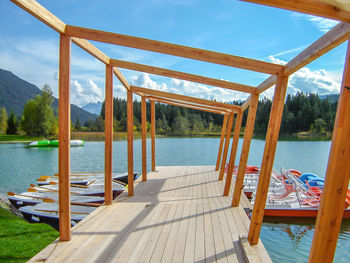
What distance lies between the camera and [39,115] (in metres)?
36.5

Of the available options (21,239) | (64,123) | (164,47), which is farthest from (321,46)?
(21,239)

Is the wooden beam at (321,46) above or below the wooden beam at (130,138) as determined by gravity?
above

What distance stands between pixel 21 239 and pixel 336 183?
480 centimetres

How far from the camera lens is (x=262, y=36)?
6.98 m

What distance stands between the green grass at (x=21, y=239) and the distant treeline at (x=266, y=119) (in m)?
39.2

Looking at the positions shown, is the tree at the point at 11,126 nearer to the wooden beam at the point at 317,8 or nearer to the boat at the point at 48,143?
the boat at the point at 48,143

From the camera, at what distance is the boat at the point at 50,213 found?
19.9ft

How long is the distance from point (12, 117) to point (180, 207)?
46.4 m

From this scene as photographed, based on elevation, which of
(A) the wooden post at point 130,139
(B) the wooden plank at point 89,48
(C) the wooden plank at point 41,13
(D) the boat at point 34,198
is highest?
(C) the wooden plank at point 41,13

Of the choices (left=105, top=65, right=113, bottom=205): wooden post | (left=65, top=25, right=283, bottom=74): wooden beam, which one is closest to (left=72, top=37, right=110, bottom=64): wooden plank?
(left=65, top=25, right=283, bottom=74): wooden beam

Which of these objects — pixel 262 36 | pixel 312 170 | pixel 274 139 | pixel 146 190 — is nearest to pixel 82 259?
pixel 274 139

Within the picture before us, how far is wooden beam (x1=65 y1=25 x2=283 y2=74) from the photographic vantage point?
3129mm

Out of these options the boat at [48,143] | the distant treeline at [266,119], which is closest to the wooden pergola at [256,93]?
the boat at [48,143]

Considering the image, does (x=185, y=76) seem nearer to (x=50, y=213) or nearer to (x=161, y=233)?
(x=161, y=233)
